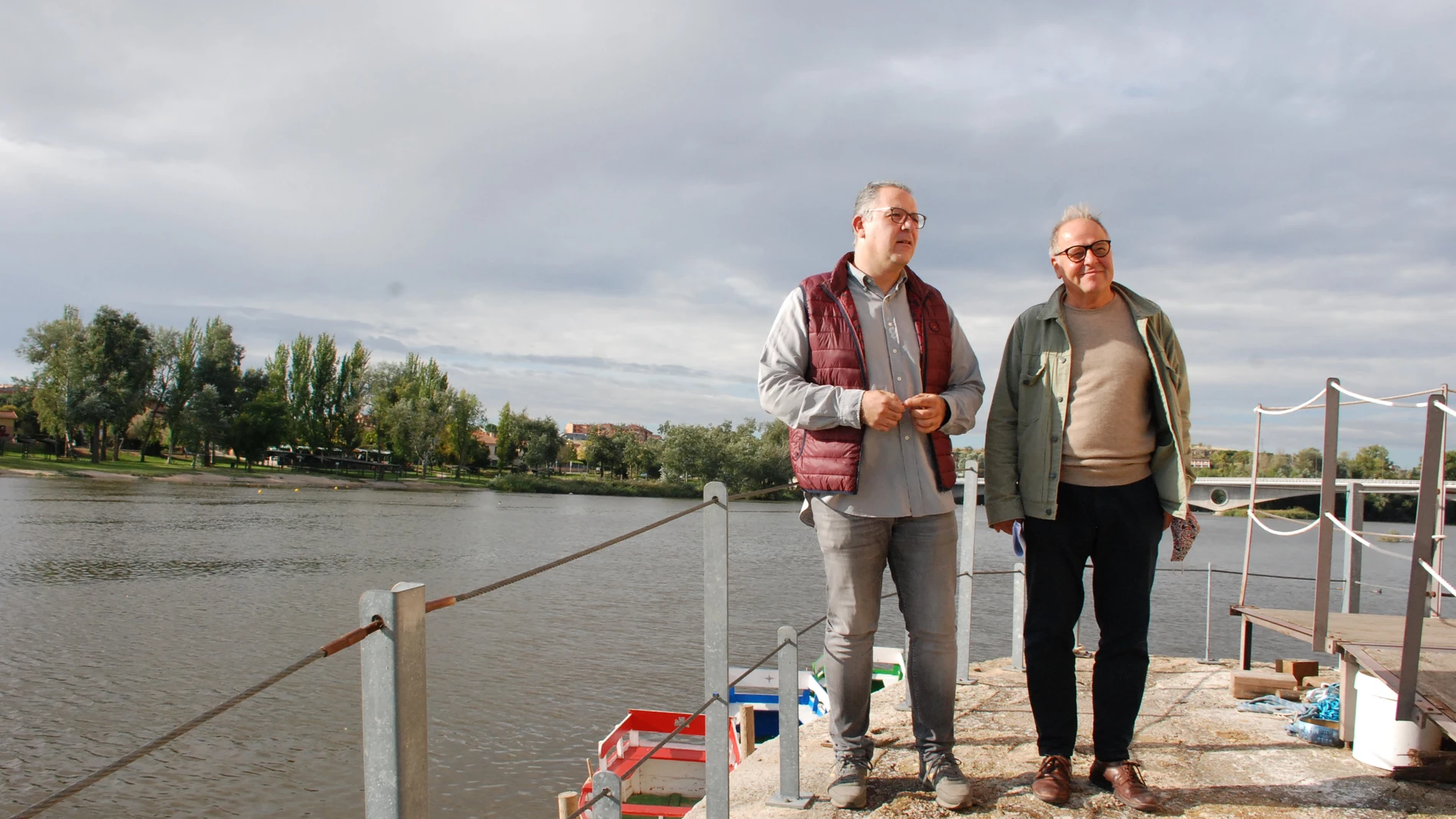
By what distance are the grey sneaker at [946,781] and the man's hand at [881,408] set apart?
1027 mm

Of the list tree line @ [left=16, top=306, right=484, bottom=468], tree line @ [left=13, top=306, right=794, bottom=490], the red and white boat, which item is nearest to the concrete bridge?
the red and white boat

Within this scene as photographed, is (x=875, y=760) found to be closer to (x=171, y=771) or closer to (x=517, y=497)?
(x=171, y=771)

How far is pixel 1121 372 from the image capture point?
2.74 m

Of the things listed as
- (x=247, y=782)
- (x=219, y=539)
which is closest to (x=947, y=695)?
(x=247, y=782)

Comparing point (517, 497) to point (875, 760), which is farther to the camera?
point (517, 497)

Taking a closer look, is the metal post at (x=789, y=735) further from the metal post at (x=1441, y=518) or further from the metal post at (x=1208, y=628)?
the metal post at (x=1208, y=628)

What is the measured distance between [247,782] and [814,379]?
314 inches

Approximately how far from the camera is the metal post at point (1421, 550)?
2756 millimetres

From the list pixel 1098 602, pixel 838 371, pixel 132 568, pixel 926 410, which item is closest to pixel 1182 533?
pixel 1098 602

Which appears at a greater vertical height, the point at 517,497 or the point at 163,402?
the point at 163,402

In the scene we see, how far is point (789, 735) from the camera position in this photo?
2.79 metres

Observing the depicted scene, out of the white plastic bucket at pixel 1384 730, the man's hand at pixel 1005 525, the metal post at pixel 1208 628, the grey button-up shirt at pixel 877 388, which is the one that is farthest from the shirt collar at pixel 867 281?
the metal post at pixel 1208 628

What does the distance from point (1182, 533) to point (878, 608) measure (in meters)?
1.04

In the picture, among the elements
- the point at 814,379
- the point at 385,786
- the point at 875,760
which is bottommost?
the point at 875,760
